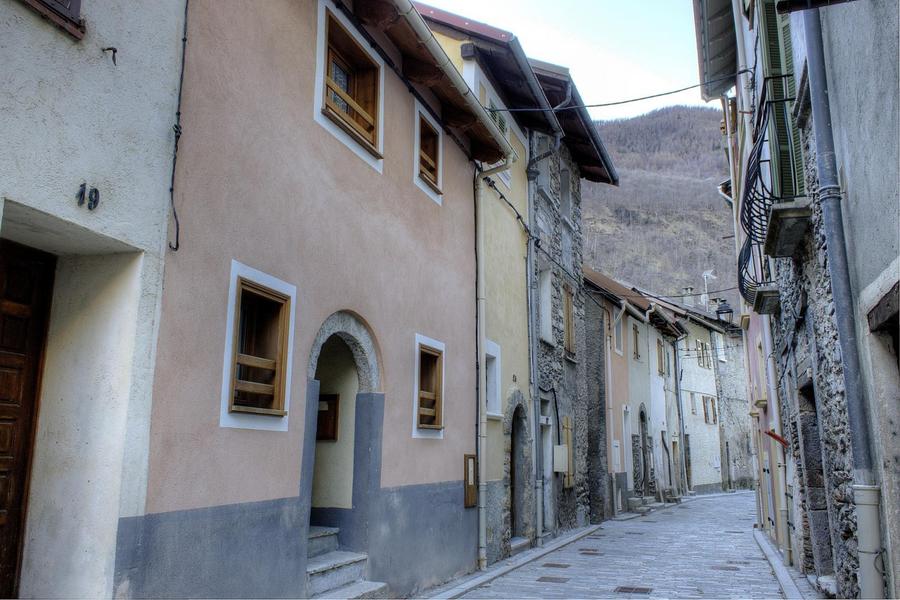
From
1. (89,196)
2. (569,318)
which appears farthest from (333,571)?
(569,318)

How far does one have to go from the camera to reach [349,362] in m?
7.77

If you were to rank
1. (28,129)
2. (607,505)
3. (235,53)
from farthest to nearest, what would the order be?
(607,505), (235,53), (28,129)

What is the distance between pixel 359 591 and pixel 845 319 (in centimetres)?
471

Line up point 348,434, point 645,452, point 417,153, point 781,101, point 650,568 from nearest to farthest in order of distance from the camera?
point 781,101 < point 348,434 < point 417,153 < point 650,568 < point 645,452

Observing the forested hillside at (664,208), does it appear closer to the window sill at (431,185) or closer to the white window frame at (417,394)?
the window sill at (431,185)

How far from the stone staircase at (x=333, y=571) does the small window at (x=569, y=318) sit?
9.69 meters

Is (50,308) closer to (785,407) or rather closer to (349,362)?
(349,362)

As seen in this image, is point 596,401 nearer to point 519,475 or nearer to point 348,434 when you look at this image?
point 519,475

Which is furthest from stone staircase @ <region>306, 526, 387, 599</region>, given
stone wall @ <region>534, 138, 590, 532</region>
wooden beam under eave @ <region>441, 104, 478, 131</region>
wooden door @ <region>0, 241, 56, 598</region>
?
stone wall @ <region>534, 138, 590, 532</region>

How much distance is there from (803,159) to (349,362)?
4804 mm

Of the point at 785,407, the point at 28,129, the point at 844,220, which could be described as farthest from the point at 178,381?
the point at 785,407

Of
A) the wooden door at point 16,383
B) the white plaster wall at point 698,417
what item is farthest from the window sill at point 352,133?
the white plaster wall at point 698,417

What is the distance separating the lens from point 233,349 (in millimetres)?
5441

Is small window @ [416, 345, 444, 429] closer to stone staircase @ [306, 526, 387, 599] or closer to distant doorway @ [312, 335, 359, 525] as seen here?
distant doorway @ [312, 335, 359, 525]
